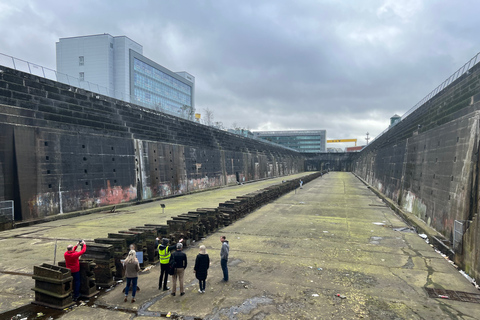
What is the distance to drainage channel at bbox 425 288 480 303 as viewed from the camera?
5.90m

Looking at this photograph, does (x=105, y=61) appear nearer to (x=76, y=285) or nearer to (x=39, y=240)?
(x=39, y=240)

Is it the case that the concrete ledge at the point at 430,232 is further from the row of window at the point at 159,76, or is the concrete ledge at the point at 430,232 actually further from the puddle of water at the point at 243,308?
the row of window at the point at 159,76

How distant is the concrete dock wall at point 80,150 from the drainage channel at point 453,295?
16472 mm

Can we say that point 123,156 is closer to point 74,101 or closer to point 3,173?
point 74,101

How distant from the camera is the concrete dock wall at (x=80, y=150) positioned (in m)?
12.8

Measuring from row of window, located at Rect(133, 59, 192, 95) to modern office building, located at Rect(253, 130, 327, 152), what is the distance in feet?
189

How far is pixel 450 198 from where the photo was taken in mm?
10070

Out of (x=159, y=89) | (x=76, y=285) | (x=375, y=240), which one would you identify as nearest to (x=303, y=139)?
(x=159, y=89)

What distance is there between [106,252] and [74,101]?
13701 millimetres

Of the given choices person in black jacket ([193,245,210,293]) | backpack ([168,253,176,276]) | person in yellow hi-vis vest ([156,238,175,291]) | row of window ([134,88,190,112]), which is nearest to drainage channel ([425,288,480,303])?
person in black jacket ([193,245,210,293])

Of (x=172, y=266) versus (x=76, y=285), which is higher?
(x=172, y=266)

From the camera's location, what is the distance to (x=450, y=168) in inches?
417

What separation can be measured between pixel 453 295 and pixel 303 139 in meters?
163

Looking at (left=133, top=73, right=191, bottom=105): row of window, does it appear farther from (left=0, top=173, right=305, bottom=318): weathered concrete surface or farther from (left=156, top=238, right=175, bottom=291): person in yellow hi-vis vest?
(left=156, top=238, right=175, bottom=291): person in yellow hi-vis vest
